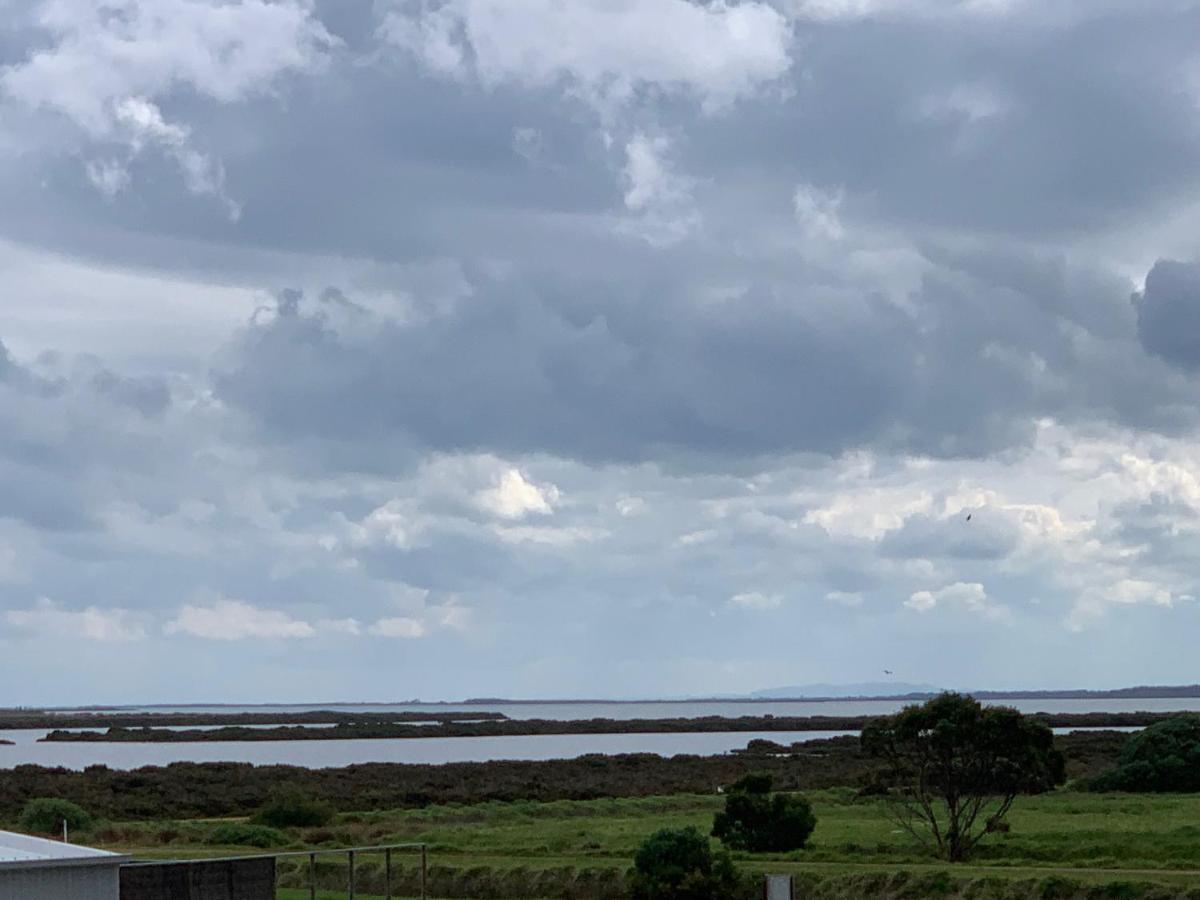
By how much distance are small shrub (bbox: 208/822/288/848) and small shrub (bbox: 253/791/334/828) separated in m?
6.80

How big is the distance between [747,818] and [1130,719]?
543 feet

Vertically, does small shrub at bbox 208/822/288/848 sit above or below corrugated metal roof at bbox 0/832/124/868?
below

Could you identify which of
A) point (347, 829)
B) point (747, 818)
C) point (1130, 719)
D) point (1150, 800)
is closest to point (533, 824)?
point (347, 829)

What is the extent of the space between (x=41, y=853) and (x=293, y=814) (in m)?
33.3

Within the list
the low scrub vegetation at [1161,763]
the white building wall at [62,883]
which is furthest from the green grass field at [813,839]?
the white building wall at [62,883]

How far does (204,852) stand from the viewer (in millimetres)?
41469

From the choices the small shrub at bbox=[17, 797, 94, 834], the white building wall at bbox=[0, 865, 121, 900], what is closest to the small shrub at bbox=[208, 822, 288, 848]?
the small shrub at bbox=[17, 797, 94, 834]

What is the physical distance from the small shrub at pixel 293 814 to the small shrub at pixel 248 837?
22.3 ft

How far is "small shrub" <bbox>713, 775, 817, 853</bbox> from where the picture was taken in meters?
41.9

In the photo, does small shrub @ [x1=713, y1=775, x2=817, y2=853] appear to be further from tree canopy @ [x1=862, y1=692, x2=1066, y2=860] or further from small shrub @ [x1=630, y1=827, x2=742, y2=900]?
small shrub @ [x1=630, y1=827, x2=742, y2=900]

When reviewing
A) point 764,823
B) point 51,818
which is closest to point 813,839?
point 764,823

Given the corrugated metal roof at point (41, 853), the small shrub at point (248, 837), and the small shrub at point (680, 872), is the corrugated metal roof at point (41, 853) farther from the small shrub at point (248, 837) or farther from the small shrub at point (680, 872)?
the small shrub at point (248, 837)

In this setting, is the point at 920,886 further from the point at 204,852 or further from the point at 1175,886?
the point at 204,852

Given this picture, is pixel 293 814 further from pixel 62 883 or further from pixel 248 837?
pixel 62 883
